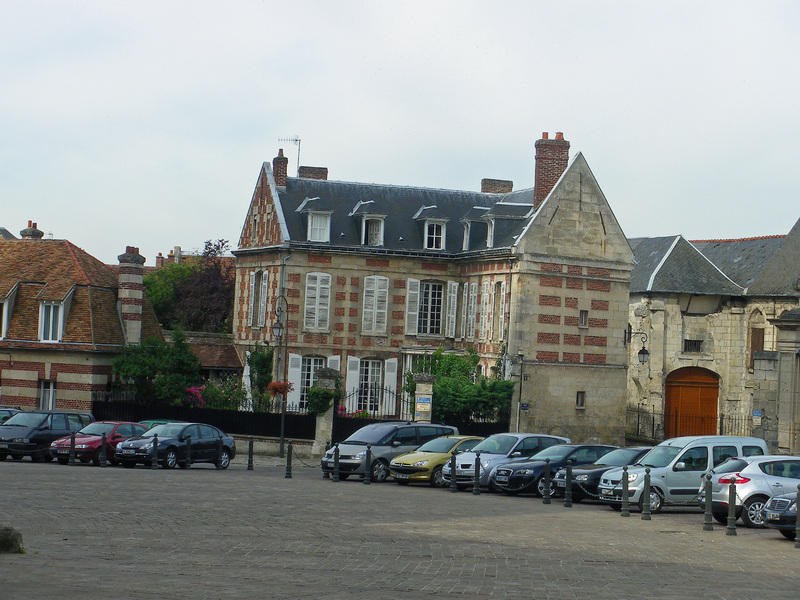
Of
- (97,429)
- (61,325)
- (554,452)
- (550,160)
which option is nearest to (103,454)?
(97,429)

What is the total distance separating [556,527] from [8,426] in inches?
683

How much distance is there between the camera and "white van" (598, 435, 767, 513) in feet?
71.7

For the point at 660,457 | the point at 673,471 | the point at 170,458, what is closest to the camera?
the point at 673,471

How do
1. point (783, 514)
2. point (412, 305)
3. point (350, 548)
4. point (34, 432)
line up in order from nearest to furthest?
1. point (350, 548)
2. point (783, 514)
3. point (34, 432)
4. point (412, 305)

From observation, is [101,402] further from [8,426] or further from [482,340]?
[482,340]

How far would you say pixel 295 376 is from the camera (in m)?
41.5

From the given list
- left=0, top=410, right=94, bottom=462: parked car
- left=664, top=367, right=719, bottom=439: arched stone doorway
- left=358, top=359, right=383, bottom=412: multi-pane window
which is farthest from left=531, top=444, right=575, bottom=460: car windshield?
left=664, top=367, right=719, bottom=439: arched stone doorway

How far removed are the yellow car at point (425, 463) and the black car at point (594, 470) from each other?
10.9 ft

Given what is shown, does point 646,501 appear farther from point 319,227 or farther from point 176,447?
point 319,227

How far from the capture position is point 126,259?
39.8 metres

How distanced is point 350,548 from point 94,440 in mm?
16482

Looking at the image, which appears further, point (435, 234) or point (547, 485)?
point (435, 234)

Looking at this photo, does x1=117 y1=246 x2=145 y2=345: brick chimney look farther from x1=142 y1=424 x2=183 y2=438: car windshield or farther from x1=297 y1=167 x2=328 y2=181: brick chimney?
x1=142 y1=424 x2=183 y2=438: car windshield

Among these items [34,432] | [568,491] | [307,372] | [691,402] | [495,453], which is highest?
[307,372]
